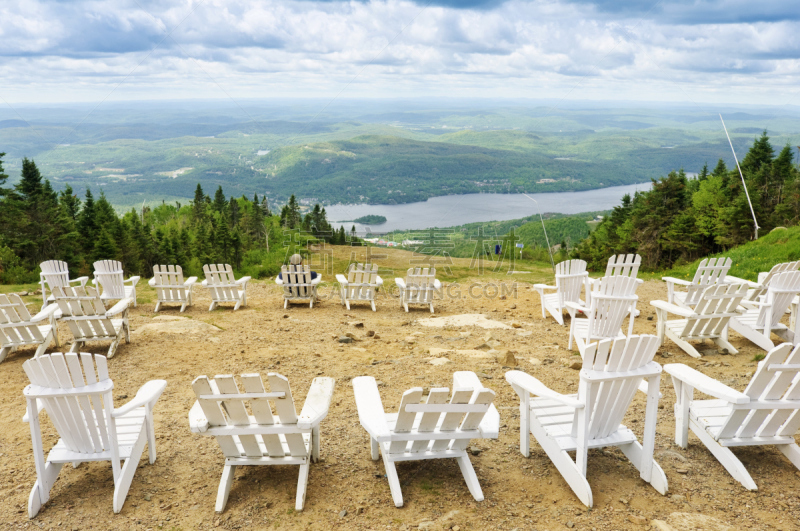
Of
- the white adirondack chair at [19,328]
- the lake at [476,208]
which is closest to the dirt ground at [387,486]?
the white adirondack chair at [19,328]

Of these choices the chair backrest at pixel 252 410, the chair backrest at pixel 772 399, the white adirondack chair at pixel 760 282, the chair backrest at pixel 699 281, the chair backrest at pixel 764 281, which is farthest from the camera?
the chair backrest at pixel 764 281

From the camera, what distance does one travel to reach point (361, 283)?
414 inches

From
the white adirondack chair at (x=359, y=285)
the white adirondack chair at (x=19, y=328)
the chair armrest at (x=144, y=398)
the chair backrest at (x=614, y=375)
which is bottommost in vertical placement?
the white adirondack chair at (x=359, y=285)

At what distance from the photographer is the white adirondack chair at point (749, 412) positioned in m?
3.42

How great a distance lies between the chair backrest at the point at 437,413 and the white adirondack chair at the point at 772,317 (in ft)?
16.6

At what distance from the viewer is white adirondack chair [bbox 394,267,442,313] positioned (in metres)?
10.2

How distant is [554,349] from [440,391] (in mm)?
4394

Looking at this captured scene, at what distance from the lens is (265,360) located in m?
6.70

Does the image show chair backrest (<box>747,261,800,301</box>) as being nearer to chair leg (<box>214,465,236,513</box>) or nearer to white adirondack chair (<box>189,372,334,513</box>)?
white adirondack chair (<box>189,372,334,513</box>)

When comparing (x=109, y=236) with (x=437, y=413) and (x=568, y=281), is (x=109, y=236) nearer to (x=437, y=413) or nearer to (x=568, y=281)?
(x=568, y=281)

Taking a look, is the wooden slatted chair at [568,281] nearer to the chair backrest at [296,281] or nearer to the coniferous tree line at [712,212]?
the chair backrest at [296,281]

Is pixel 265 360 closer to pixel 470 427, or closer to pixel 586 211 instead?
pixel 470 427

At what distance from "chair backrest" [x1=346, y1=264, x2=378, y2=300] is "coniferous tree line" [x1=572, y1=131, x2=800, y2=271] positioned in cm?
2969

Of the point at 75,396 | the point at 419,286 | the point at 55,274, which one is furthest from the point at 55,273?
the point at 75,396
